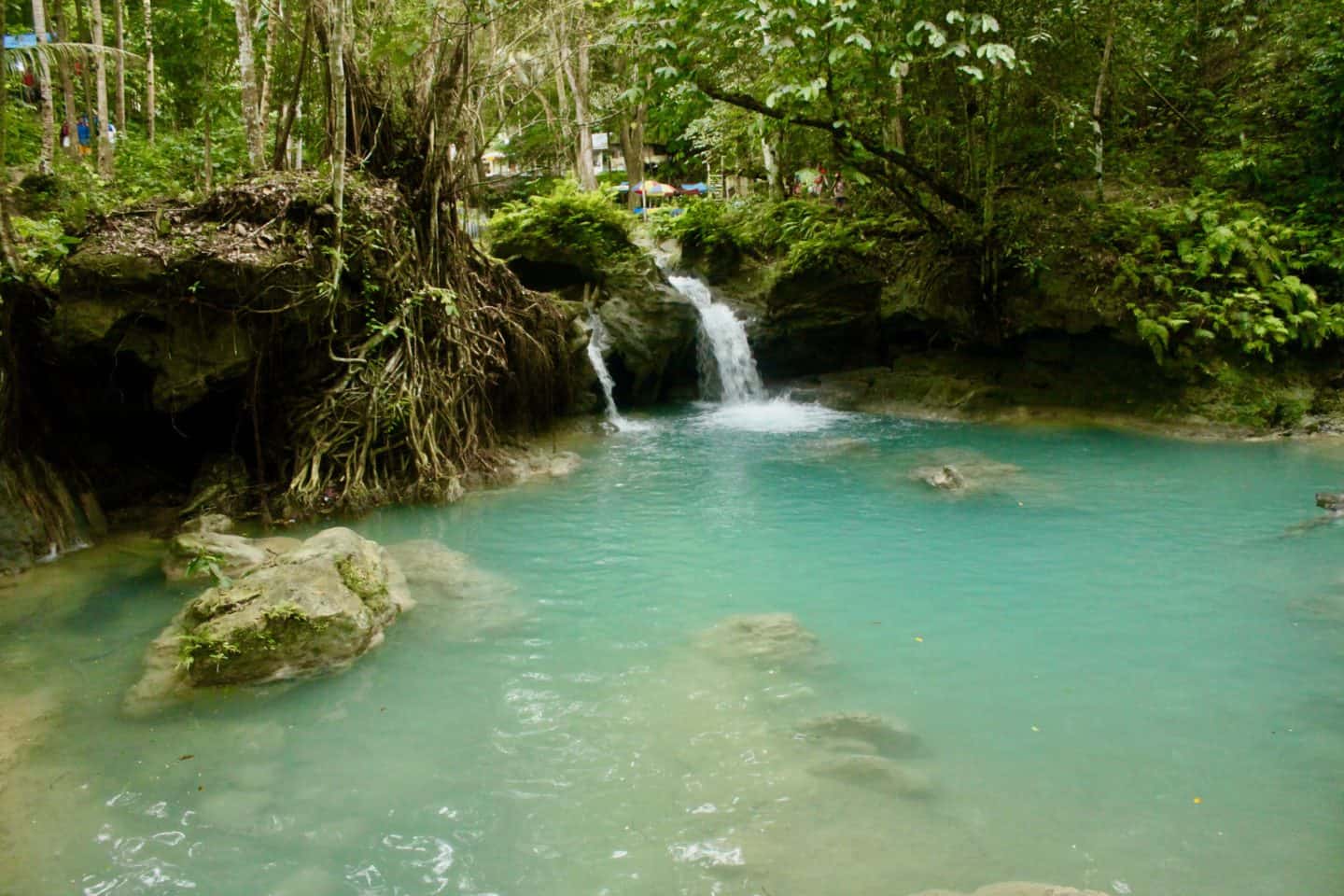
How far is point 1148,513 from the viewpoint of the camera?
752cm

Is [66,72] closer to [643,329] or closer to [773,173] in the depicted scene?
[643,329]

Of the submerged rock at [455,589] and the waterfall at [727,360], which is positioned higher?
the waterfall at [727,360]

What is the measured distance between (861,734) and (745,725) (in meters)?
0.56

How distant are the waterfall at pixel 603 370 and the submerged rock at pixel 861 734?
8.19 meters

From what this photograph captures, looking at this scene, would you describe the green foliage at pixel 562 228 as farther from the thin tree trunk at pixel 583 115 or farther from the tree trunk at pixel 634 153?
the tree trunk at pixel 634 153

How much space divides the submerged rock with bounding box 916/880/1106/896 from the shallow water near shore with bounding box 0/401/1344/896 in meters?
0.19

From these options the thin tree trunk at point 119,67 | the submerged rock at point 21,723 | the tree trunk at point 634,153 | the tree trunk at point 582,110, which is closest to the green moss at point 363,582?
the submerged rock at point 21,723

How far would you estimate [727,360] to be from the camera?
14.3 metres

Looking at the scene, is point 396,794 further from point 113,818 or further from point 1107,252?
point 1107,252

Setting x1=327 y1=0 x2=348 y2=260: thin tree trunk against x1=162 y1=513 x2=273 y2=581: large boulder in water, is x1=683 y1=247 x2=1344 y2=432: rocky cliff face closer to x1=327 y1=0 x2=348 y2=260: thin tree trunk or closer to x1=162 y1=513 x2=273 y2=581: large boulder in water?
x1=327 y1=0 x2=348 y2=260: thin tree trunk

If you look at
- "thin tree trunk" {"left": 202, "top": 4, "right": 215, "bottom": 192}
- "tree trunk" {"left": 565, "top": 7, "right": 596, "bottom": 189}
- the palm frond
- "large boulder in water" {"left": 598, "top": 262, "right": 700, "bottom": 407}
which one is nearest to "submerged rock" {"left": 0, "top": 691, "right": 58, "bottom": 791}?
the palm frond

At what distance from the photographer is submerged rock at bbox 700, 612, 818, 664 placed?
505cm

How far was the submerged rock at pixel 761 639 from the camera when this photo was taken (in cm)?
505

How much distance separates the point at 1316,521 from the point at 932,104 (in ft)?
24.9
